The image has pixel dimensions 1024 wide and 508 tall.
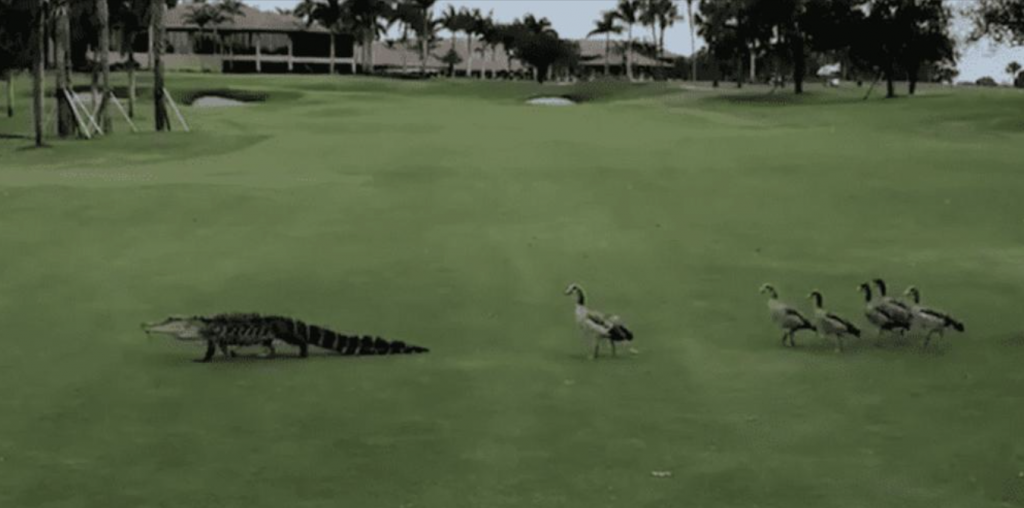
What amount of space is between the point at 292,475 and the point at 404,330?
753 cm

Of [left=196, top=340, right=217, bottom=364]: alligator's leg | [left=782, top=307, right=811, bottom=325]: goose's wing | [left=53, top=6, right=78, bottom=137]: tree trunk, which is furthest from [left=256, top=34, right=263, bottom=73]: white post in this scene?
[left=782, top=307, right=811, bottom=325]: goose's wing

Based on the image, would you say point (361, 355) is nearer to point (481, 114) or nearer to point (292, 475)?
point (292, 475)

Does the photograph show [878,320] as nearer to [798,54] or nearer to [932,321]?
[932,321]

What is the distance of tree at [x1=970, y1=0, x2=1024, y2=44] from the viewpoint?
68062mm

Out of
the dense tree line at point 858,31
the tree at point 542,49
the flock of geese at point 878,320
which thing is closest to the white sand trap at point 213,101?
the dense tree line at point 858,31

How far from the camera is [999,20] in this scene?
2717 inches

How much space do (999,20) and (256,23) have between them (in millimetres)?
124147

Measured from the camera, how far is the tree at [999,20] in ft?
223

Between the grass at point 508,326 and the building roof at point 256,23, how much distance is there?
5185 inches

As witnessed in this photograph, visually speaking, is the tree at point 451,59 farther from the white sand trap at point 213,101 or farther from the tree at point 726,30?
the white sand trap at point 213,101

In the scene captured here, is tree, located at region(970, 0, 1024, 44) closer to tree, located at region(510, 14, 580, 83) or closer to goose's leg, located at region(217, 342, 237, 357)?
goose's leg, located at region(217, 342, 237, 357)

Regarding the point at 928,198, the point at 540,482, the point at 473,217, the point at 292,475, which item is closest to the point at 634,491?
the point at 540,482

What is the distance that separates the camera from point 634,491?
1267 cm

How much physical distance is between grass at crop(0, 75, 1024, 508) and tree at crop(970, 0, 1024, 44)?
2188 centimetres
